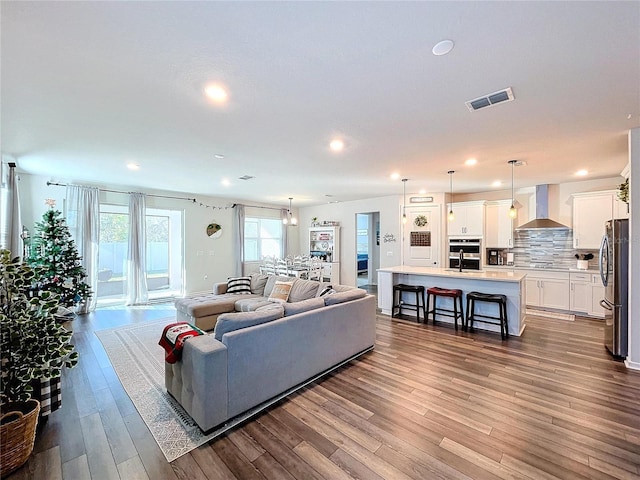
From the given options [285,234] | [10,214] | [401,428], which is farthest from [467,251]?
[10,214]

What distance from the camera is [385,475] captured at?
182cm

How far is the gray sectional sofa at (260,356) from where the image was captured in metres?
2.21

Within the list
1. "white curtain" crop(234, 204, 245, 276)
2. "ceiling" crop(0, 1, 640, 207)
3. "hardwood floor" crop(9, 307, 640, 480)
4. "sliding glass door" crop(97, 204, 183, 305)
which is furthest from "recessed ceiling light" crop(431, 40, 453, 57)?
"white curtain" crop(234, 204, 245, 276)

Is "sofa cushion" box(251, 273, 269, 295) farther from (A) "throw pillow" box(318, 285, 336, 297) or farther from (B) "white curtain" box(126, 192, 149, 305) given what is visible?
(B) "white curtain" box(126, 192, 149, 305)

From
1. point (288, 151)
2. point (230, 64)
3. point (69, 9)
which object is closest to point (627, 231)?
point (288, 151)

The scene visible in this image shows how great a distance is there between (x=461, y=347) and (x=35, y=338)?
4492 millimetres

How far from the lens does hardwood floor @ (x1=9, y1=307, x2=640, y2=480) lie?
6.11ft

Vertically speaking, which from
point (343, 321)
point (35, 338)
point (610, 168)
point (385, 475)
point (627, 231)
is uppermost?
point (610, 168)

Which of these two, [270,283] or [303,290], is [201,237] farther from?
[303,290]

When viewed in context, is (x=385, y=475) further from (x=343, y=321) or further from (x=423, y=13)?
(x=423, y=13)

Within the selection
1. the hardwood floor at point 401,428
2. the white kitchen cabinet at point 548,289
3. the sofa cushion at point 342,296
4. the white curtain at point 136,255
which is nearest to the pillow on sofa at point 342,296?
the sofa cushion at point 342,296

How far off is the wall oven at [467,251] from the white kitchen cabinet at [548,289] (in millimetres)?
1046

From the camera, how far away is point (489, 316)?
4.59 m

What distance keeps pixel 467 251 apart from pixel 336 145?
4.89 meters
